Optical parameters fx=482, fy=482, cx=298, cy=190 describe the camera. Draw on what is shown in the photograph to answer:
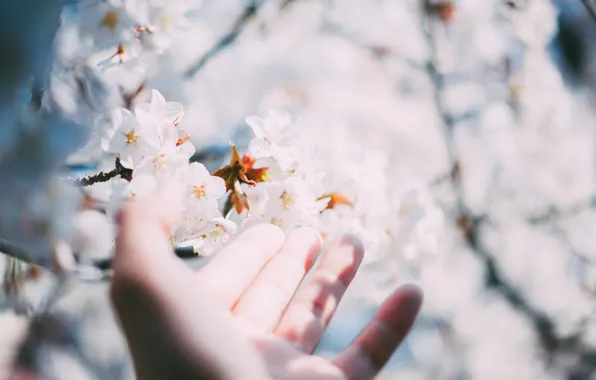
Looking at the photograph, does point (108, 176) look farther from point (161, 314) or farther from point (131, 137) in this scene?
point (161, 314)

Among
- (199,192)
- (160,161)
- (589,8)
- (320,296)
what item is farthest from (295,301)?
(589,8)

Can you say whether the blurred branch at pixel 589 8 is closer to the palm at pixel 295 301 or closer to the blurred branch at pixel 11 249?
the palm at pixel 295 301

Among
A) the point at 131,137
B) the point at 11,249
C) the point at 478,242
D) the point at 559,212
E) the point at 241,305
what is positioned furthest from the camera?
the point at 559,212

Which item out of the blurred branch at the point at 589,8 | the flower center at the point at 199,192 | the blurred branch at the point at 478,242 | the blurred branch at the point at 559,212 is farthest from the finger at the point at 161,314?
the blurred branch at the point at 559,212

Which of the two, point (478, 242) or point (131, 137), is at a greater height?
point (131, 137)

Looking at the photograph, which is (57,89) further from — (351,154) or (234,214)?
(351,154)

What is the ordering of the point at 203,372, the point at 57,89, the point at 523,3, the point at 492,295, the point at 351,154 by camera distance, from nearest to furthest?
the point at 203,372, the point at 57,89, the point at 351,154, the point at 523,3, the point at 492,295

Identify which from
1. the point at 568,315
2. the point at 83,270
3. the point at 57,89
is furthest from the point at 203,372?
the point at 568,315

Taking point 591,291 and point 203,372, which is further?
point 591,291
